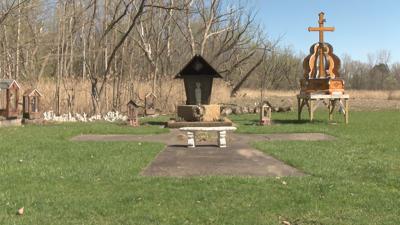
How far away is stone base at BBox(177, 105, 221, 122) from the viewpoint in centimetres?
1912

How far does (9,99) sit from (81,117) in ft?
12.8

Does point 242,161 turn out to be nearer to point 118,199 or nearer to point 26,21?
point 118,199

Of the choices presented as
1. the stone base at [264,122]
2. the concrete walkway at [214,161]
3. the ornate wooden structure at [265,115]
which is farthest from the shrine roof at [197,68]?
the concrete walkway at [214,161]

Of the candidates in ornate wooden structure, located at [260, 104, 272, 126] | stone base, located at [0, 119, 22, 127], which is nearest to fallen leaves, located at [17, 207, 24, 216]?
stone base, located at [0, 119, 22, 127]

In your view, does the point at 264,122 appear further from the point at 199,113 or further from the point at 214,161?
the point at 214,161

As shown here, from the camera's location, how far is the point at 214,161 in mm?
9875

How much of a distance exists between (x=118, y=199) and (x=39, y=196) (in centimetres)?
107

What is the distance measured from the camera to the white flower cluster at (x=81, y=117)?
21.7 m

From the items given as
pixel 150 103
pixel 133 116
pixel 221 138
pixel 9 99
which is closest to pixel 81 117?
pixel 9 99

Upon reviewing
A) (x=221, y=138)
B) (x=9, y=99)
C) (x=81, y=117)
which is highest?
(x=9, y=99)

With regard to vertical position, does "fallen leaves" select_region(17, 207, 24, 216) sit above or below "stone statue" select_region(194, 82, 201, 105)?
below

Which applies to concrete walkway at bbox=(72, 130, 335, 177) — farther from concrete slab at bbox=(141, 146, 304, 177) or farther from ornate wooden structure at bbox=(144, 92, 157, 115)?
ornate wooden structure at bbox=(144, 92, 157, 115)

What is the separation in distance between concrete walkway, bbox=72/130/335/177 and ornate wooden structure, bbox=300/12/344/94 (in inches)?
308

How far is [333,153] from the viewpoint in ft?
35.9
